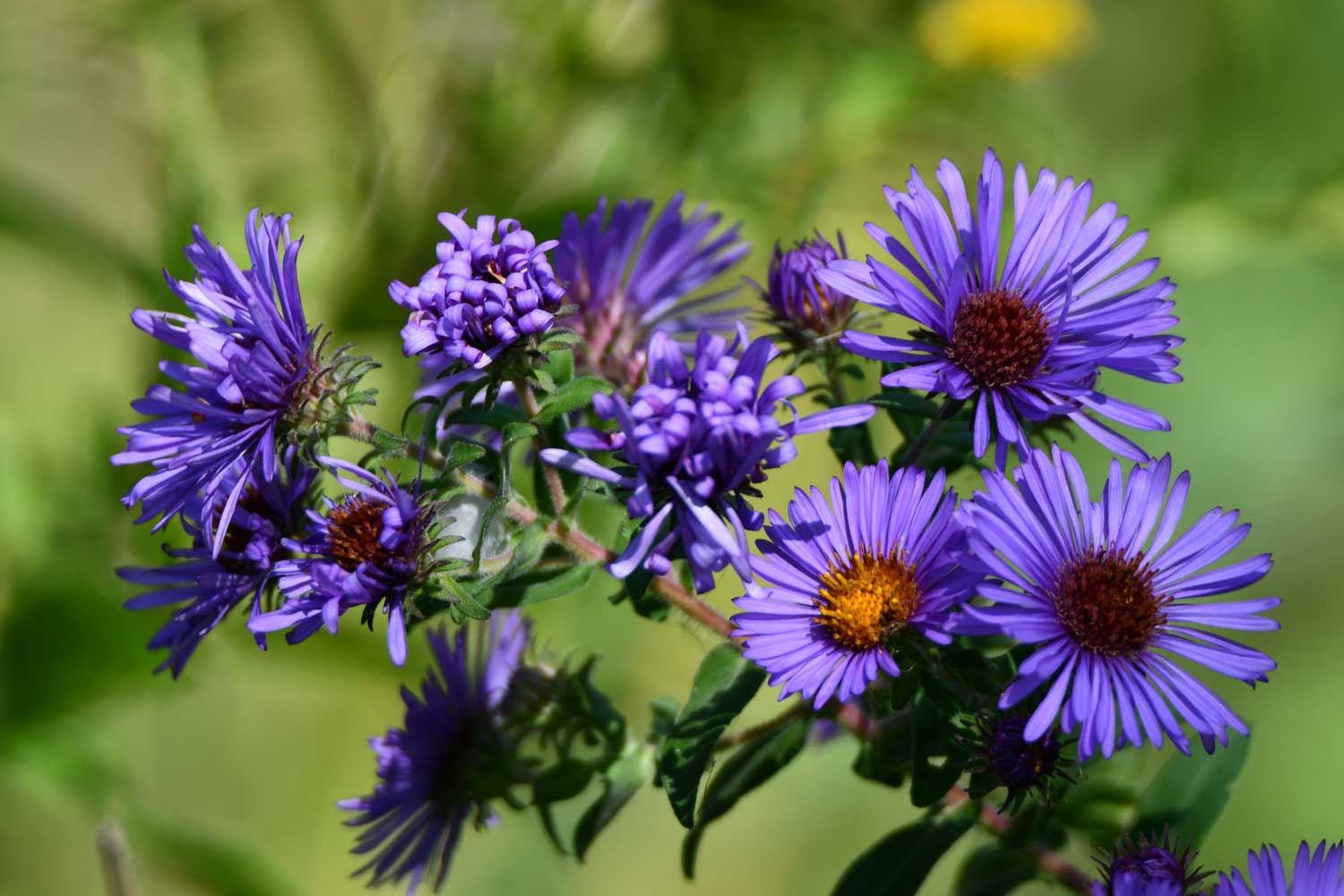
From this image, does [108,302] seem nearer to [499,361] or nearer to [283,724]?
[283,724]

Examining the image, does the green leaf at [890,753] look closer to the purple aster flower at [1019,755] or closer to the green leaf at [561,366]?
the purple aster flower at [1019,755]

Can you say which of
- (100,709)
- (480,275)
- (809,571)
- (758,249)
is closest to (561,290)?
(480,275)

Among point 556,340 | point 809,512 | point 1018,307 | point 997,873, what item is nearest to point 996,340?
point 1018,307

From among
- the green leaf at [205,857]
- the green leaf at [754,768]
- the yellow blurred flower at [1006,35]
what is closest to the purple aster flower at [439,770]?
the green leaf at [754,768]

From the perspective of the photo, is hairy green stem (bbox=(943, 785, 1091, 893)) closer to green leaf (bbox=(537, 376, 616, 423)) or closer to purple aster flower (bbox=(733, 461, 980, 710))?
purple aster flower (bbox=(733, 461, 980, 710))

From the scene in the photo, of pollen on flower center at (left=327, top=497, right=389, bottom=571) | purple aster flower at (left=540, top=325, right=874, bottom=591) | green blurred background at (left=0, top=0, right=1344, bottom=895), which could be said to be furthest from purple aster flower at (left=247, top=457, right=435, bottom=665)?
green blurred background at (left=0, top=0, right=1344, bottom=895)
